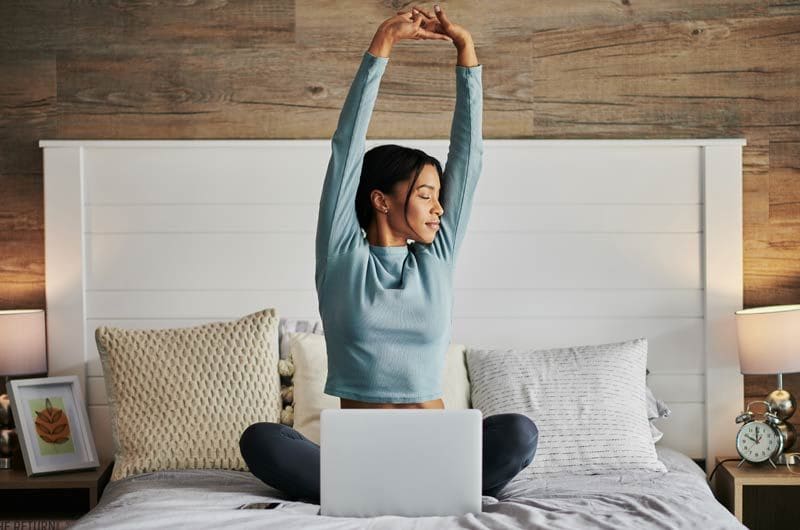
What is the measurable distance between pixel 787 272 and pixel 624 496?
145 cm

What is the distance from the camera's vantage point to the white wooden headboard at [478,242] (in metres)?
3.31

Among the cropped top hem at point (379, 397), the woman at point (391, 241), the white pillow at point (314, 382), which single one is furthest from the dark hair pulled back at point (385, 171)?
the white pillow at point (314, 382)

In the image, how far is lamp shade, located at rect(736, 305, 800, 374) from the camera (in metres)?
3.04

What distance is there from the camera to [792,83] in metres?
3.38

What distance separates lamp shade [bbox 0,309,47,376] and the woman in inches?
58.7

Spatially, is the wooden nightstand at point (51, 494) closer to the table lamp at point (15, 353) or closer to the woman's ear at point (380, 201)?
the table lamp at point (15, 353)

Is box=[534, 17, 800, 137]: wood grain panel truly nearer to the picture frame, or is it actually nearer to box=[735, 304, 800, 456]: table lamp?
box=[735, 304, 800, 456]: table lamp

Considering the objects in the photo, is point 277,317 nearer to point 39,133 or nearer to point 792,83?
point 39,133

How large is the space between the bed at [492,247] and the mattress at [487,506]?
28.3 inches

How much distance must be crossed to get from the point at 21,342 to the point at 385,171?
63.7 inches

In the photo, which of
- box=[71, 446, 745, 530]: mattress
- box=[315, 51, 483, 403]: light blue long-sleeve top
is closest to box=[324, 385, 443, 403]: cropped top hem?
box=[315, 51, 483, 403]: light blue long-sleeve top

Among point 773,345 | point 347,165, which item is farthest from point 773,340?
point 347,165

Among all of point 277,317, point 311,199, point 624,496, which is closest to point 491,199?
point 311,199

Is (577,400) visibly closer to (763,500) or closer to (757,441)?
(757,441)
